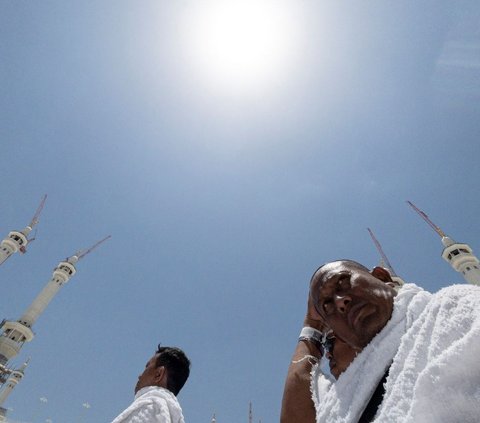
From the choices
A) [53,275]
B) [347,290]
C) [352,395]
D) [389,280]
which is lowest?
[352,395]

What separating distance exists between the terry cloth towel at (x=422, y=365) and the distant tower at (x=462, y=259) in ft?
153

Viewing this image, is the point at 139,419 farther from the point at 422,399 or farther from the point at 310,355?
the point at 422,399

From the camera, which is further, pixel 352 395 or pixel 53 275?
pixel 53 275

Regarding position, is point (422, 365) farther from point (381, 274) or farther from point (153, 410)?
point (153, 410)

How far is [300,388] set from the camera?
2.43 meters

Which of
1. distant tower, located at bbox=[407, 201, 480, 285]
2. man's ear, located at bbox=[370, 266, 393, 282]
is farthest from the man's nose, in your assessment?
distant tower, located at bbox=[407, 201, 480, 285]

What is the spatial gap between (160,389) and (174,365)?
554 mm

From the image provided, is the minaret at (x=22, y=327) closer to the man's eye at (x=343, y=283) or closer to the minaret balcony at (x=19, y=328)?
the minaret balcony at (x=19, y=328)

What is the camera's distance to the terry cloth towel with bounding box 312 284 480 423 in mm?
1220

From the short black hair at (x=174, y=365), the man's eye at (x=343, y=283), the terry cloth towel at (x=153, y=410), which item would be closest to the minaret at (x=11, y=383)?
the short black hair at (x=174, y=365)

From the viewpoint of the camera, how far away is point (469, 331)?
1.35 metres

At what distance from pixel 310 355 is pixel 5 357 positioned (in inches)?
2434

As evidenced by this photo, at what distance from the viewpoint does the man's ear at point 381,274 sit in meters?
2.61

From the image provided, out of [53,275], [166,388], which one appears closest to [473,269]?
[166,388]
